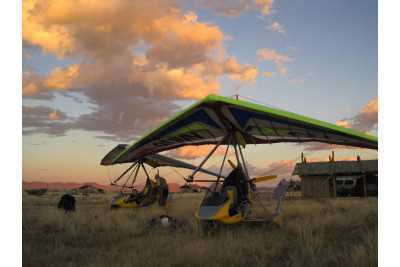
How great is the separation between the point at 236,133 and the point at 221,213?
267cm

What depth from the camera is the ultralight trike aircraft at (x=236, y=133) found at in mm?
6992

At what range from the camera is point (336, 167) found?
2688 cm

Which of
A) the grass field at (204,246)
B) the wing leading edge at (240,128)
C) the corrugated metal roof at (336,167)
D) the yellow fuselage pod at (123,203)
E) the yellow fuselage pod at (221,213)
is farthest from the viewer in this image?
the corrugated metal roof at (336,167)

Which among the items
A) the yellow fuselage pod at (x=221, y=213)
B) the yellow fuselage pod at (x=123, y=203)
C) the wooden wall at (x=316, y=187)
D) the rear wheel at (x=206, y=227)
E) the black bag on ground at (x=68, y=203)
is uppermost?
the yellow fuselage pod at (x=221, y=213)

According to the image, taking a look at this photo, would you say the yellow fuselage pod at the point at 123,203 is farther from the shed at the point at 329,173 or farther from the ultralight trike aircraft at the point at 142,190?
the shed at the point at 329,173

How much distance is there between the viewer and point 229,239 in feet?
22.9

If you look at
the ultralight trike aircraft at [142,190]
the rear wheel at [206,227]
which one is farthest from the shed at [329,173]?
the rear wheel at [206,227]

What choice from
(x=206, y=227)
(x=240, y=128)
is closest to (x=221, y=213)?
(x=206, y=227)

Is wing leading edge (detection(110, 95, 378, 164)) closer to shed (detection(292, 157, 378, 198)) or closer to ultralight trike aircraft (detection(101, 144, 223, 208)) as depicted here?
ultralight trike aircraft (detection(101, 144, 223, 208))

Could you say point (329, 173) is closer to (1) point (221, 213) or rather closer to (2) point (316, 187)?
(2) point (316, 187)

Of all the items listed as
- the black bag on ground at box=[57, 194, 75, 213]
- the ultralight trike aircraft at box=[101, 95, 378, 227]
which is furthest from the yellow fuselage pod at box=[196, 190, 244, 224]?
the black bag on ground at box=[57, 194, 75, 213]
